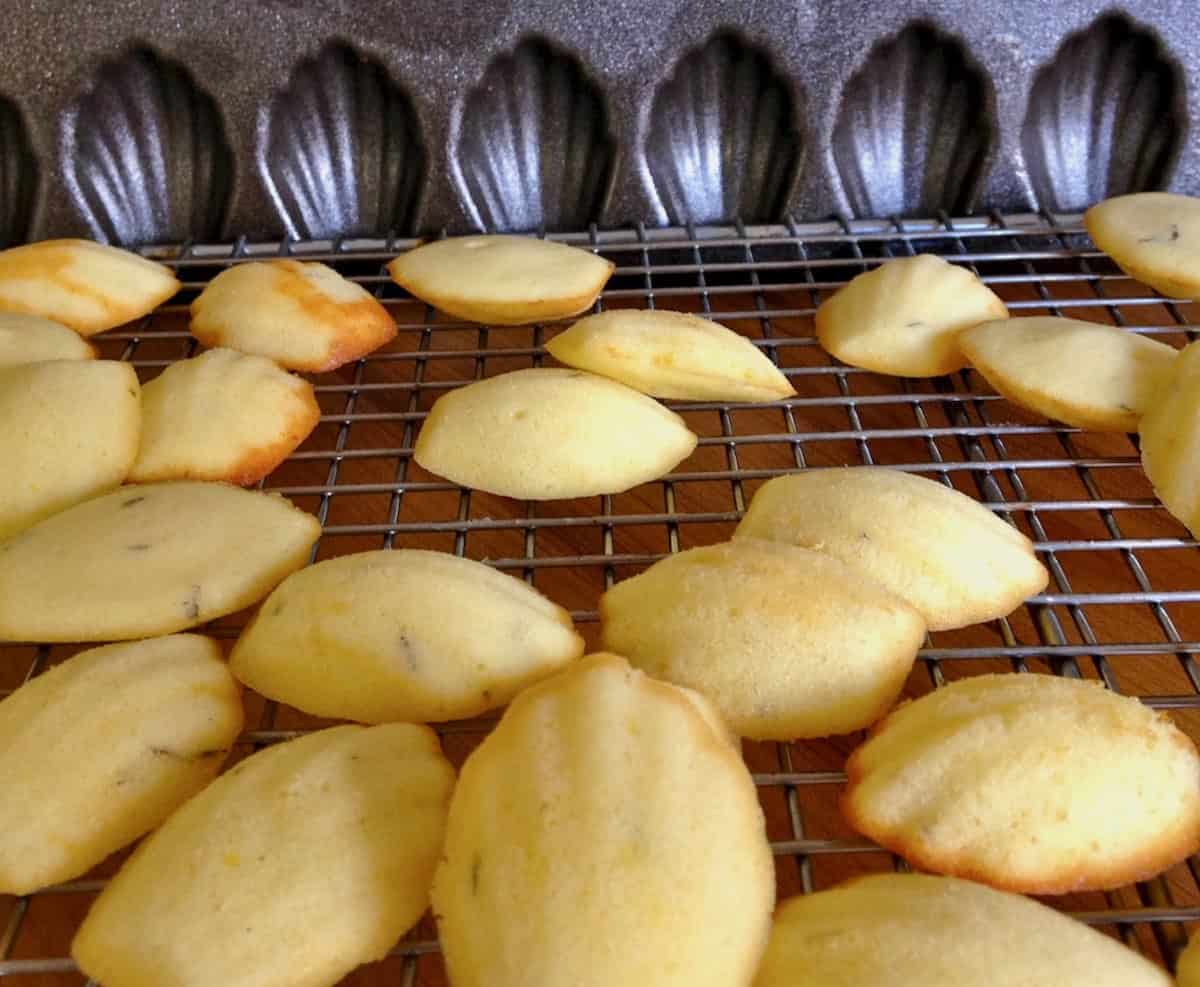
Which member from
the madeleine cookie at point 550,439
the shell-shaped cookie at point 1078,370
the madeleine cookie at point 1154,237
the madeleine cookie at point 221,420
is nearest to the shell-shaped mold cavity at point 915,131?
the madeleine cookie at point 1154,237

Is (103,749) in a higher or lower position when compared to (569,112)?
lower

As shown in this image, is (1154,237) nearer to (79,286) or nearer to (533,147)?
(533,147)

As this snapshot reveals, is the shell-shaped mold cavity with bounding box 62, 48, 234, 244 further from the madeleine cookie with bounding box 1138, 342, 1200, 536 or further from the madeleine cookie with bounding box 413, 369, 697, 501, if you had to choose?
the madeleine cookie with bounding box 1138, 342, 1200, 536

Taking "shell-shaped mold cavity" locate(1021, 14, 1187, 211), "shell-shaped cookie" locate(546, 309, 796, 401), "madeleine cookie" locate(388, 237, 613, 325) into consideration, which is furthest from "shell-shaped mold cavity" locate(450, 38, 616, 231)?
"shell-shaped mold cavity" locate(1021, 14, 1187, 211)

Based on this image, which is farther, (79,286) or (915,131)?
(915,131)

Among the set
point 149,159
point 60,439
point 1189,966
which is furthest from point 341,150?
point 1189,966

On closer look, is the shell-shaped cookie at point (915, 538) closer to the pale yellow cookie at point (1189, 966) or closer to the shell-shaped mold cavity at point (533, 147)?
the pale yellow cookie at point (1189, 966)
